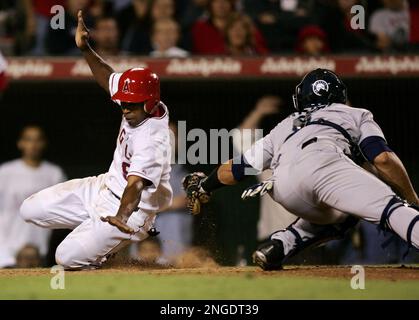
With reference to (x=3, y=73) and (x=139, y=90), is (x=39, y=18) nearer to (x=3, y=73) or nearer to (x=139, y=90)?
(x=3, y=73)

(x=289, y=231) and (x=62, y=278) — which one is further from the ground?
(x=289, y=231)

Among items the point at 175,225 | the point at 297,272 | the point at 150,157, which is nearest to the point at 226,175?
the point at 150,157

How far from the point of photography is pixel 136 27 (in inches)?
351

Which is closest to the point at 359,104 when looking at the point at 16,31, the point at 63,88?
the point at 63,88

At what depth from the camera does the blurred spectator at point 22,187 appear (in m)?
8.52

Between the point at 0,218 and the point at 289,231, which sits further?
the point at 0,218

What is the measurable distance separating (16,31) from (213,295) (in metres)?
5.05

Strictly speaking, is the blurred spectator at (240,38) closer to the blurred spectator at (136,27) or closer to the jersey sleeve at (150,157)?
the blurred spectator at (136,27)

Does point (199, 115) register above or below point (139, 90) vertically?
above

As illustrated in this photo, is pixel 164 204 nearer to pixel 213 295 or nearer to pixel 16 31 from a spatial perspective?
pixel 213 295

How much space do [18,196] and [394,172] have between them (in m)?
4.36

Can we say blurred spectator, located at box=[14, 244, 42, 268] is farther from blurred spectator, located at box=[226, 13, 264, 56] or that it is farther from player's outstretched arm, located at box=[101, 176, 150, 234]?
player's outstretched arm, located at box=[101, 176, 150, 234]

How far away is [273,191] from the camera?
5.75 metres

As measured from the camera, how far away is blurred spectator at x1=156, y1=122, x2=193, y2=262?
830 cm
